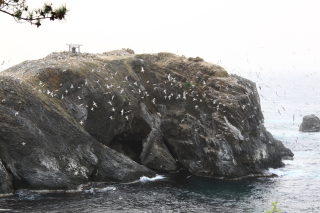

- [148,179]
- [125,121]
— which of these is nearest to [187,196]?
[148,179]

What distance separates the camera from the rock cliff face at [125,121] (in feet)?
117

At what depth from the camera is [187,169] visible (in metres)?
47.6

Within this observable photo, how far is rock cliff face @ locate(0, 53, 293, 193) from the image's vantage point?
35.8m

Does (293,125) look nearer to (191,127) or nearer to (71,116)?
(191,127)

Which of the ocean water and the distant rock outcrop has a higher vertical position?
the distant rock outcrop

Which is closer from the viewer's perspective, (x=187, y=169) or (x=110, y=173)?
(x=110, y=173)

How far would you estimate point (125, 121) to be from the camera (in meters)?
46.8

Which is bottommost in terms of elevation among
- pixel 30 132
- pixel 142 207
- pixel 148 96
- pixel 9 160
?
pixel 142 207

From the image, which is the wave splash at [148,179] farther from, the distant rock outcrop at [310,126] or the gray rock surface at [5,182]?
the distant rock outcrop at [310,126]

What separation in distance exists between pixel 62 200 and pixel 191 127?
21.1 metres

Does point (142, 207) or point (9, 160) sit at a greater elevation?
point (9, 160)

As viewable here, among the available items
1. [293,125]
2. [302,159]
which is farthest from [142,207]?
[293,125]

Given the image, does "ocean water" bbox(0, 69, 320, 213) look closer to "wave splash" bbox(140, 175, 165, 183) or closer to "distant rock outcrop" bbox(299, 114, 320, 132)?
"wave splash" bbox(140, 175, 165, 183)

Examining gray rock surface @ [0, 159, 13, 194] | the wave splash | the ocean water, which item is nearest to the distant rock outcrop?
the ocean water
